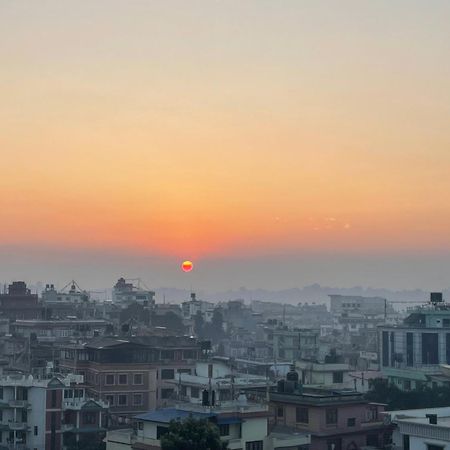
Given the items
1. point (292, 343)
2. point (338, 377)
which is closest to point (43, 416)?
point (338, 377)

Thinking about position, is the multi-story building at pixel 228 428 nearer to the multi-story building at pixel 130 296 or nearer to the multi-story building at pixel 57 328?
the multi-story building at pixel 57 328

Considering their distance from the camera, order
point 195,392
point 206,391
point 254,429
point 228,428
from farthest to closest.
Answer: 1. point 195,392
2. point 206,391
3. point 254,429
4. point 228,428

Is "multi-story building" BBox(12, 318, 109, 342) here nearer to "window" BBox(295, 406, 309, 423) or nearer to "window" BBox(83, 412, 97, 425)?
"window" BBox(83, 412, 97, 425)

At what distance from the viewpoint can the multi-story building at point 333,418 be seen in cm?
4453

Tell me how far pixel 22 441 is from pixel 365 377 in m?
29.2

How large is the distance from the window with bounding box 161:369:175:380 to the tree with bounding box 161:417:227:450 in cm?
3000

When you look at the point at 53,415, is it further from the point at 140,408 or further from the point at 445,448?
the point at 445,448

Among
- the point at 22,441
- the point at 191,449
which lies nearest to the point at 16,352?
the point at 22,441

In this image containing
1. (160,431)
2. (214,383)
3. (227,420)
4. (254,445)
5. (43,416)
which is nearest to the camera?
(160,431)

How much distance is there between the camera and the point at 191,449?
3538 centimetres

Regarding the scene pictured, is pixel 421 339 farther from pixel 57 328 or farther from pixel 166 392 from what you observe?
pixel 166 392

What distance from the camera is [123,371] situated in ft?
204

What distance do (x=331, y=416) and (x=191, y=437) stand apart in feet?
37.6

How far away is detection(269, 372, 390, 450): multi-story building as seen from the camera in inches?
1753
